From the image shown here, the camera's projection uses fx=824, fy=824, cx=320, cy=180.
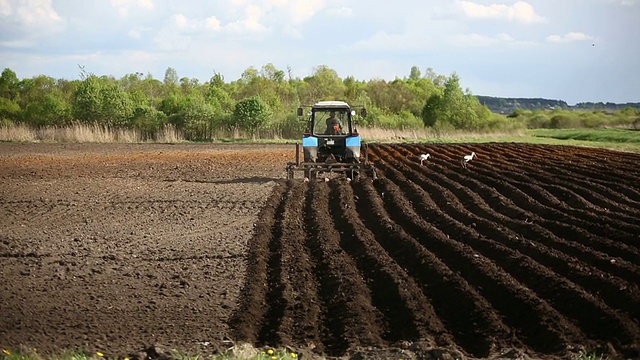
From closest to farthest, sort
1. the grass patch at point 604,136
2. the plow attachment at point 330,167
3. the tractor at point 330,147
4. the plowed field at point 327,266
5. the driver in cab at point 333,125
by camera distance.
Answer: the plowed field at point 327,266 < the plow attachment at point 330,167 < the tractor at point 330,147 < the driver in cab at point 333,125 < the grass patch at point 604,136

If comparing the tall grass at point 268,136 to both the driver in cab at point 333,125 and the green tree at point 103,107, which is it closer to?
the green tree at point 103,107

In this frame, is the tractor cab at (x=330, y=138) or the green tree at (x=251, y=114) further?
the green tree at (x=251, y=114)

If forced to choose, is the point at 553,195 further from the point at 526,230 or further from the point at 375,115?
the point at 375,115

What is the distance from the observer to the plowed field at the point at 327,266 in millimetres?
7348

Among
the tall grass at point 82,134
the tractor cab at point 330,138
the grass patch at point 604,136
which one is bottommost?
the grass patch at point 604,136

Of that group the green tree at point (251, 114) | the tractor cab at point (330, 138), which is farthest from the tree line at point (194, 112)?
the tractor cab at point (330, 138)

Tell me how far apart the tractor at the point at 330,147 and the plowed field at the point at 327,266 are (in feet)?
2.12

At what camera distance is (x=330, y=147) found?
20.5 meters

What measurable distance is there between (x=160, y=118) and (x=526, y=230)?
34.3m

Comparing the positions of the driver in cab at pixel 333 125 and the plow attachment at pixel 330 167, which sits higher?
the driver in cab at pixel 333 125

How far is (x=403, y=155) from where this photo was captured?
100ft

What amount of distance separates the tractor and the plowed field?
25.4 inches

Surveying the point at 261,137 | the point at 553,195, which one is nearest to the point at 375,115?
the point at 261,137

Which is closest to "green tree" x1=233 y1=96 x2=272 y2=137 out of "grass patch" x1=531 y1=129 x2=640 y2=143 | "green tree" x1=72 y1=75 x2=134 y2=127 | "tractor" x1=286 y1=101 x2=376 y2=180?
"green tree" x1=72 y1=75 x2=134 y2=127
